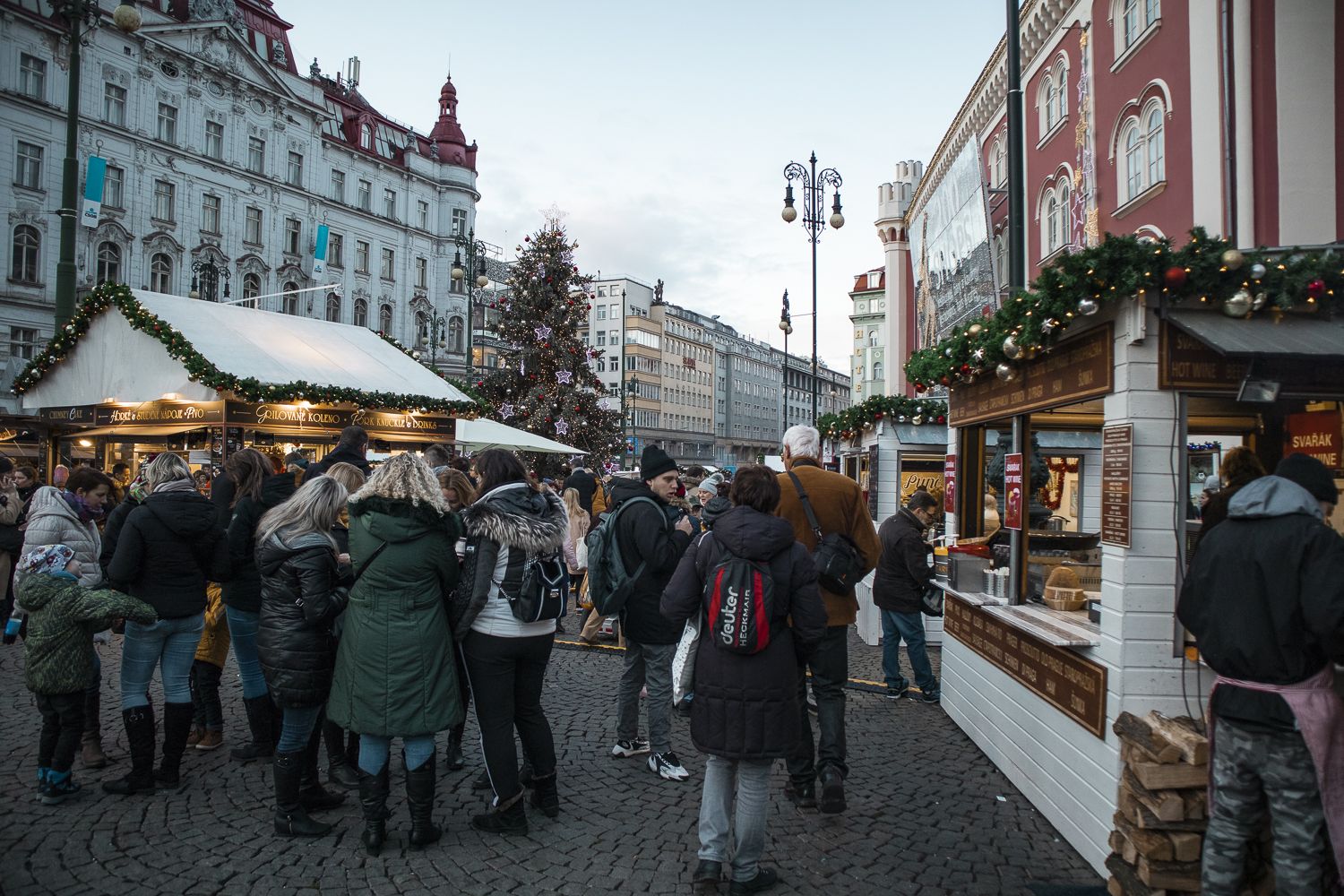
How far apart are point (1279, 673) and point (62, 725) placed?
19.4ft

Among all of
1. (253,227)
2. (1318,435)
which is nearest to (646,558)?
(1318,435)

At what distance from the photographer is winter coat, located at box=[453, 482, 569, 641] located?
439 centimetres

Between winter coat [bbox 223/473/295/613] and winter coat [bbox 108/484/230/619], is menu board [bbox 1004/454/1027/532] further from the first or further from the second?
winter coat [bbox 108/484/230/619]

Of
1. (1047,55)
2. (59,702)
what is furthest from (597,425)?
(59,702)

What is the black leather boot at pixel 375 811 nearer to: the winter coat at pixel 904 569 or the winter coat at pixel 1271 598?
the winter coat at pixel 1271 598

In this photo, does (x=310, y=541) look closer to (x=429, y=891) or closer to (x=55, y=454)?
(x=429, y=891)

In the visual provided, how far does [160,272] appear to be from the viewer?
128ft

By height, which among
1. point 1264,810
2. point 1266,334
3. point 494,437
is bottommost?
point 1264,810

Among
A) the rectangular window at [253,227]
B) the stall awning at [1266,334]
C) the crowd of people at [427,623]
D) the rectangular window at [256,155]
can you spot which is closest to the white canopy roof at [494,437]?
the crowd of people at [427,623]

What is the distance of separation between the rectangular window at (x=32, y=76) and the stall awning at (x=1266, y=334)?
44.0 meters

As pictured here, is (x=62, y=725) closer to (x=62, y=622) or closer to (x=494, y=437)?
(x=62, y=622)

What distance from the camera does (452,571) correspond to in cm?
437

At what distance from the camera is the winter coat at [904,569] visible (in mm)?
7504

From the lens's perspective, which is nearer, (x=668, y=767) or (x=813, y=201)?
(x=668, y=767)
